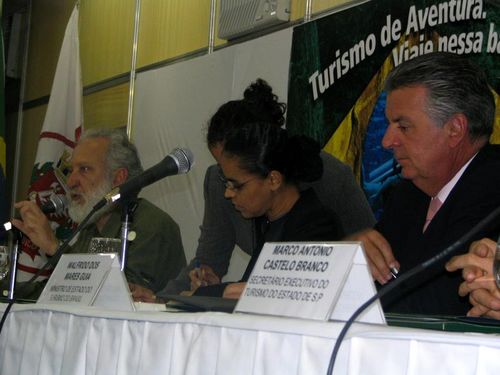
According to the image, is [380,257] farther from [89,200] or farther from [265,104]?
[89,200]

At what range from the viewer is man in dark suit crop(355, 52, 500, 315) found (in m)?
1.87

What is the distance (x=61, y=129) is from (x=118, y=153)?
2194 millimetres

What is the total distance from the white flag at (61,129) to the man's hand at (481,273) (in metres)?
3.78

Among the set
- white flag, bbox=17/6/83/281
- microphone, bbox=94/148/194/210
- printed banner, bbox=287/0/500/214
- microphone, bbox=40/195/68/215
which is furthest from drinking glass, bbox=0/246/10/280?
white flag, bbox=17/6/83/281

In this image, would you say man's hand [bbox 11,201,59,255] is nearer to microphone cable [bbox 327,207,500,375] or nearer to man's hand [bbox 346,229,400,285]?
man's hand [bbox 346,229,400,285]

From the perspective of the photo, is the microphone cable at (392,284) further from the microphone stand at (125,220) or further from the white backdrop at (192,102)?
the white backdrop at (192,102)

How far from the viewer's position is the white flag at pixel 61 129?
5.11m

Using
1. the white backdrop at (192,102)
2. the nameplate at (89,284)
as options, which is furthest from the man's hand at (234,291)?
the white backdrop at (192,102)

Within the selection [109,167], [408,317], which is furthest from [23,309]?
[109,167]

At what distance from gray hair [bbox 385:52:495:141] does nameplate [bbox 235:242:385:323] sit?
0.82 meters

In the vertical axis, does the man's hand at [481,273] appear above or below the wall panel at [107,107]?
below

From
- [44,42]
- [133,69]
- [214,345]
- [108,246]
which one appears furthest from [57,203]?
[44,42]

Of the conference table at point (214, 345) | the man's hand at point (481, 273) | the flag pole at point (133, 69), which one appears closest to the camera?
the conference table at point (214, 345)

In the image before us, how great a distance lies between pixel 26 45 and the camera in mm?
6891
